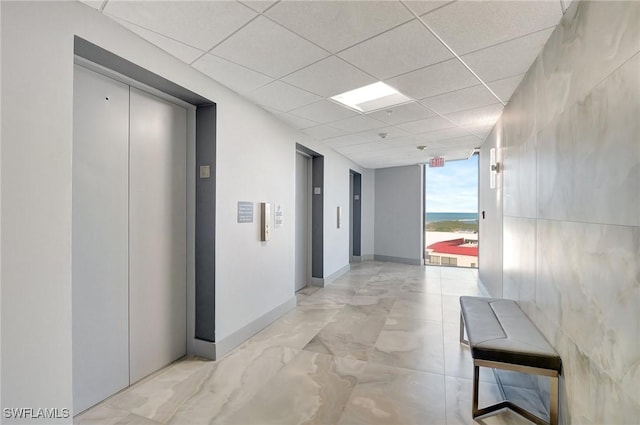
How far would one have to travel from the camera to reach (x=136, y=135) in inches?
92.0

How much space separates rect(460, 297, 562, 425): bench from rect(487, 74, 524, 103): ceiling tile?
219 centimetres

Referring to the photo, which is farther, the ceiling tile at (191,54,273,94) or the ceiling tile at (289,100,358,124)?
the ceiling tile at (289,100,358,124)

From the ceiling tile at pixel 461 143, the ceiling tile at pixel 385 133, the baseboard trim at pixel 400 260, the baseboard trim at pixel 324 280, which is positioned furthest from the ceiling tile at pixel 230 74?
the baseboard trim at pixel 400 260

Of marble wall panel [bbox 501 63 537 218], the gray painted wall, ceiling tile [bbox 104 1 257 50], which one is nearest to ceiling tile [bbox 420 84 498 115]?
marble wall panel [bbox 501 63 537 218]

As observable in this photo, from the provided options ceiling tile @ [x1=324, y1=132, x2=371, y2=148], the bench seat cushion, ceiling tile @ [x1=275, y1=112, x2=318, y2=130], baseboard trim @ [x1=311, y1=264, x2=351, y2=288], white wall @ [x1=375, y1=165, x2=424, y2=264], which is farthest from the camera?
white wall @ [x1=375, y1=165, x2=424, y2=264]

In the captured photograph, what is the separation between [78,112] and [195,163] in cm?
100

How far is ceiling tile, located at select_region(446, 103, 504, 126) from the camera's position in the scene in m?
3.43

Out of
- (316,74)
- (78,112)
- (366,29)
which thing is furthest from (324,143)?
(78,112)

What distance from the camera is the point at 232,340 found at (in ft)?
9.64

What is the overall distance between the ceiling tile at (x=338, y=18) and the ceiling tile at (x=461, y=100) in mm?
1442

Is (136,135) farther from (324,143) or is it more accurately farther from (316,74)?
(324,143)

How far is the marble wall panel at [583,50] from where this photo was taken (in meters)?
1.21

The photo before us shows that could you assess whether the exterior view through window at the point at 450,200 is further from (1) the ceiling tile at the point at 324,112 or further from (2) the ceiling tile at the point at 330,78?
(2) the ceiling tile at the point at 330,78

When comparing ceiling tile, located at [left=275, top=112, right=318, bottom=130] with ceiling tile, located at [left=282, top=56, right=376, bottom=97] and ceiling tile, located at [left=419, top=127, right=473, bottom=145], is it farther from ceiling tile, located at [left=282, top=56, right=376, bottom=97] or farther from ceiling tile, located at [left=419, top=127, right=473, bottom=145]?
ceiling tile, located at [left=419, top=127, right=473, bottom=145]
